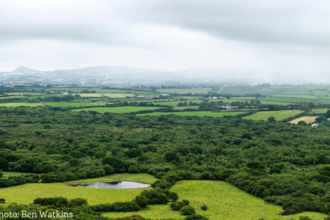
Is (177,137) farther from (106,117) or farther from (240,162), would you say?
(106,117)

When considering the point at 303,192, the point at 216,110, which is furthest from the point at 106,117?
the point at 303,192

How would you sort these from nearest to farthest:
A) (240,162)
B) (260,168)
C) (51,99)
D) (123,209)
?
1. (123,209)
2. (260,168)
3. (240,162)
4. (51,99)

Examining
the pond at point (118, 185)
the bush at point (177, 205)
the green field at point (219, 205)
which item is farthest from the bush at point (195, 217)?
the pond at point (118, 185)

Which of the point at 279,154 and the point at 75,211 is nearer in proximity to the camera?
the point at 75,211

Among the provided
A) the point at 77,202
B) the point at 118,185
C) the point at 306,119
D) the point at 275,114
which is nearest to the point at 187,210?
the point at 77,202

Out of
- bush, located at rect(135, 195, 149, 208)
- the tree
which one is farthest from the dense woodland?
bush, located at rect(135, 195, 149, 208)

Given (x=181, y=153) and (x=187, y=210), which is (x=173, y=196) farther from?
(x=181, y=153)
